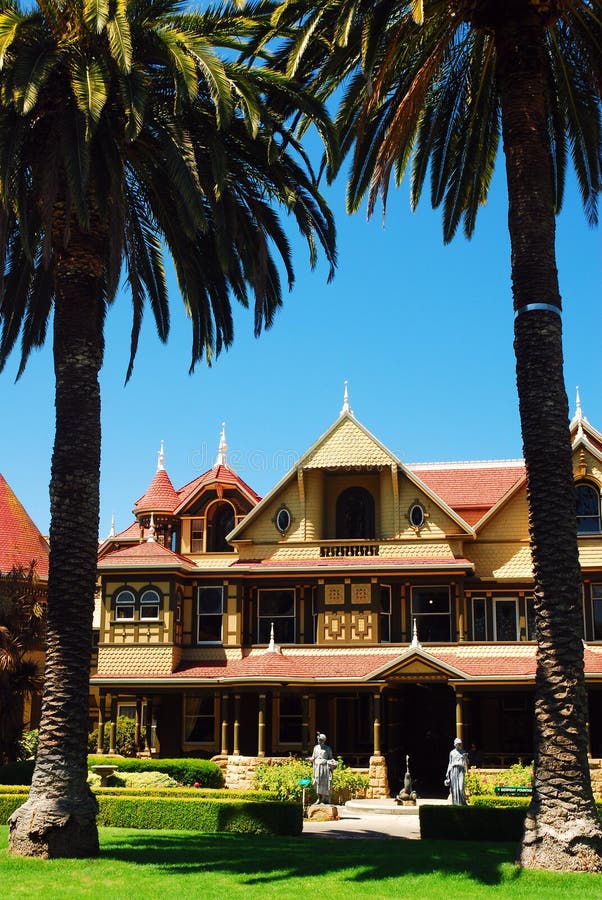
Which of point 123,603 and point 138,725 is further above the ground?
point 123,603

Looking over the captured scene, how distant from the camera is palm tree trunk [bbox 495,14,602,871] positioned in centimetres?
1455

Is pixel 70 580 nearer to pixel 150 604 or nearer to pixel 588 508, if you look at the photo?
pixel 150 604

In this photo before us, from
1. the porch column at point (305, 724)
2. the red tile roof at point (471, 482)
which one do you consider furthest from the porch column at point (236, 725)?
the red tile roof at point (471, 482)

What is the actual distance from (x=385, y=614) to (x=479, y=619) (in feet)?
10.6

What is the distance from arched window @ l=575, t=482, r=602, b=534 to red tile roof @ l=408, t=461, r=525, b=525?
3.36 meters

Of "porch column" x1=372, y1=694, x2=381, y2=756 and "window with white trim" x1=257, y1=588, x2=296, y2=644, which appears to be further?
"window with white trim" x1=257, y1=588, x2=296, y2=644

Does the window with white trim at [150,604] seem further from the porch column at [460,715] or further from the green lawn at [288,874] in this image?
the green lawn at [288,874]

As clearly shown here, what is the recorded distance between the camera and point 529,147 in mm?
16969

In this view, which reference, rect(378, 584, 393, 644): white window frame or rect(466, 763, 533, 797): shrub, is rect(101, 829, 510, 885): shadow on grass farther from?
rect(378, 584, 393, 644): white window frame

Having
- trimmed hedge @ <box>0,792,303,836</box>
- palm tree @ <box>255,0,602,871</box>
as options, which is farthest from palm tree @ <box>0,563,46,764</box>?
palm tree @ <box>255,0,602,871</box>

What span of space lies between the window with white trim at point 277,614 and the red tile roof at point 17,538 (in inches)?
375

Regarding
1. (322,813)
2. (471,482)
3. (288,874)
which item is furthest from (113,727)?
(288,874)

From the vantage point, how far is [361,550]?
122 feet

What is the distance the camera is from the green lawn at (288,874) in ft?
44.0
